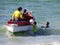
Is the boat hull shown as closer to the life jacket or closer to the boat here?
the boat

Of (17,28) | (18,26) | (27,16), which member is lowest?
(17,28)

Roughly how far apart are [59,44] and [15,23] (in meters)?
3.03

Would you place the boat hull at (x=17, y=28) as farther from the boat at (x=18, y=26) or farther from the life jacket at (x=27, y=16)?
the life jacket at (x=27, y=16)

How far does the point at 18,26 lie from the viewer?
17438 mm

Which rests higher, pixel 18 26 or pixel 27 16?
pixel 27 16

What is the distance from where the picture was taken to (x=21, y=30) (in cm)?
1778

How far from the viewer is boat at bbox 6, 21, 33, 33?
1728cm

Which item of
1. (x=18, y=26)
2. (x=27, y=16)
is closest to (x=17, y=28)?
(x=18, y=26)

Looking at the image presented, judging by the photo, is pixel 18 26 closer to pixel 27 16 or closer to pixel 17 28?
pixel 17 28

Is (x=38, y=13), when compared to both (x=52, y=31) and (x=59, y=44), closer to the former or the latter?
(x=52, y=31)

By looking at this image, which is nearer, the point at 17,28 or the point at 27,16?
the point at 17,28

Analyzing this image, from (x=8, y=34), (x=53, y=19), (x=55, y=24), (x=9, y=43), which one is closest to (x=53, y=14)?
(x=53, y=19)

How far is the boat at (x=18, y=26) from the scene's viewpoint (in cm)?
1728

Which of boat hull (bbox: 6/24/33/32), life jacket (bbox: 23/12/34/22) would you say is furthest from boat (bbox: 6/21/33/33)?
life jacket (bbox: 23/12/34/22)
